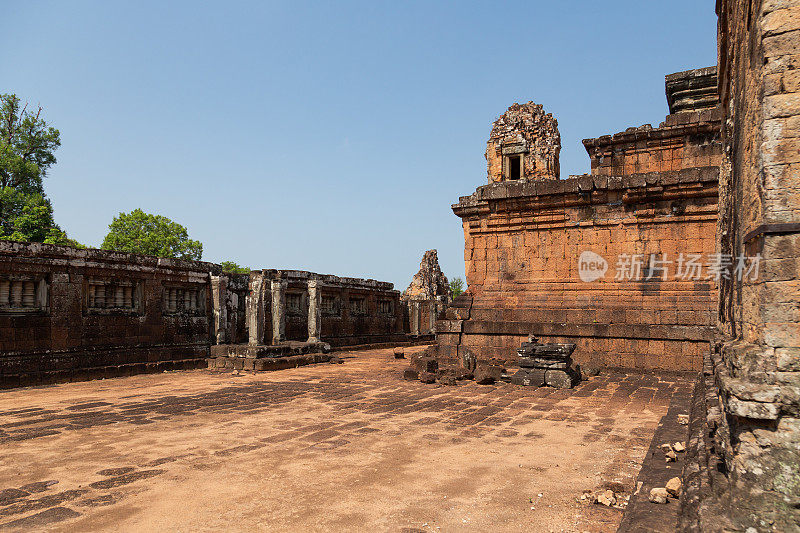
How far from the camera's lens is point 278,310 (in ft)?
51.1

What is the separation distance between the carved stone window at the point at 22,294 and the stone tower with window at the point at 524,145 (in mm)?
19778

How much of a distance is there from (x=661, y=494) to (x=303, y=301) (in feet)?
52.0

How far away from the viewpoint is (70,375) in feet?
34.5

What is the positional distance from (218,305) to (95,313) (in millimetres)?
3400

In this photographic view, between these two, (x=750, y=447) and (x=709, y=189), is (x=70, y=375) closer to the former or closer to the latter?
(x=750, y=447)

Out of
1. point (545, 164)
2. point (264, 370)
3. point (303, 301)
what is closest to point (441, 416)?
point (264, 370)

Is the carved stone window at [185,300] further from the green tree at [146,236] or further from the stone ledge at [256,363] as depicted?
the green tree at [146,236]

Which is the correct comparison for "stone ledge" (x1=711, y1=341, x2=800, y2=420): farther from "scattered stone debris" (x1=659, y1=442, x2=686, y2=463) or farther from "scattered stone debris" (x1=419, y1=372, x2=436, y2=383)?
"scattered stone debris" (x1=419, y1=372, x2=436, y2=383)

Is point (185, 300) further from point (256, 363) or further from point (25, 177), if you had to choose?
point (25, 177)

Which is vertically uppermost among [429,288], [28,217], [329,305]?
[28,217]

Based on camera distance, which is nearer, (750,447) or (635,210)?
(750,447)

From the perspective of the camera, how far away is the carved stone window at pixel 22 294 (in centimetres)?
977

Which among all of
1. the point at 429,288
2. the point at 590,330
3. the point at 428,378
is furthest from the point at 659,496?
the point at 429,288

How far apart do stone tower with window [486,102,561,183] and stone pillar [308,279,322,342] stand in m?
12.2
